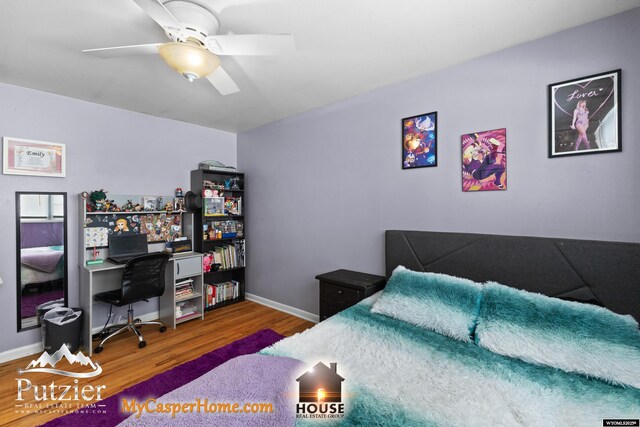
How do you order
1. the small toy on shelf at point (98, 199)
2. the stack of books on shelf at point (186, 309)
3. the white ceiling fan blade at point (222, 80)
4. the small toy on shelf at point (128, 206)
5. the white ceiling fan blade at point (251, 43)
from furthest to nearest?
the stack of books on shelf at point (186, 309) < the small toy on shelf at point (128, 206) < the small toy on shelf at point (98, 199) < the white ceiling fan blade at point (222, 80) < the white ceiling fan blade at point (251, 43)

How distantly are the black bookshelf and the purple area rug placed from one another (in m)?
1.24

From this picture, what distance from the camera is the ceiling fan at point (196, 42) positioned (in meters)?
1.66

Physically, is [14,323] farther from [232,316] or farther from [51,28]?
[51,28]

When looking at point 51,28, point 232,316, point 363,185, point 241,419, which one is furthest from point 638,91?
point 232,316

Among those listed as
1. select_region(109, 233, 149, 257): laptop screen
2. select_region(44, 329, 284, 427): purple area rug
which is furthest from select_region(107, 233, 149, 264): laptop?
select_region(44, 329, 284, 427): purple area rug

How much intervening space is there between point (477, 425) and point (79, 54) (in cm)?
339

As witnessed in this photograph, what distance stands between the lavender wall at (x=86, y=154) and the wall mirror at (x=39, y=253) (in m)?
0.05

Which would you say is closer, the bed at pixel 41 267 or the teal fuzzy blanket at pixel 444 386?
the teal fuzzy blanket at pixel 444 386

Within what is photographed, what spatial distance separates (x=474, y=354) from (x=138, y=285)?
3092 mm

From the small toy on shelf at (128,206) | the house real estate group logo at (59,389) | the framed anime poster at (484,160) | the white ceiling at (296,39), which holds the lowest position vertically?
the house real estate group logo at (59,389)

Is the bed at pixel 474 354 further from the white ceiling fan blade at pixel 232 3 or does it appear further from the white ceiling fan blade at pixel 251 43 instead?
the white ceiling fan blade at pixel 232 3

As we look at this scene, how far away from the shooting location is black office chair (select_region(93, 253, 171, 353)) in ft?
9.53

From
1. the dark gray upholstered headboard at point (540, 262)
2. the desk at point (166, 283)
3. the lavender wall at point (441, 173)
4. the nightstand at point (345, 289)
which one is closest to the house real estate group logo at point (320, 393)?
the nightstand at point (345, 289)

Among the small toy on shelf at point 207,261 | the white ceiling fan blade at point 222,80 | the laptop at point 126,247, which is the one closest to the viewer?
the white ceiling fan blade at point 222,80
